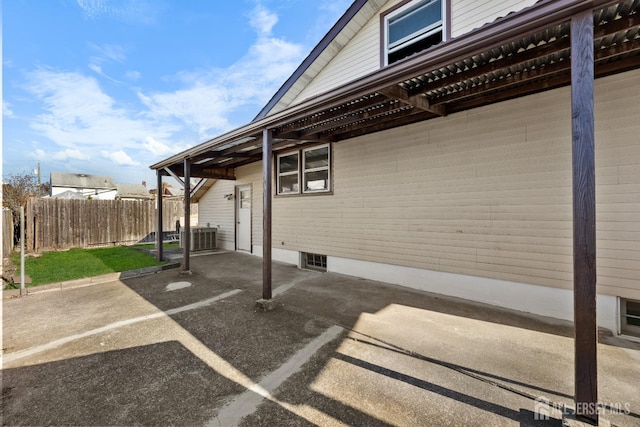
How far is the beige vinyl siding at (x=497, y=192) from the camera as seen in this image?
10.3ft

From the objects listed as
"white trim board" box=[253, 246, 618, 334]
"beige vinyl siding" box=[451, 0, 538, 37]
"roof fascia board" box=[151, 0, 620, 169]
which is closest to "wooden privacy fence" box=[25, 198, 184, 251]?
"white trim board" box=[253, 246, 618, 334]

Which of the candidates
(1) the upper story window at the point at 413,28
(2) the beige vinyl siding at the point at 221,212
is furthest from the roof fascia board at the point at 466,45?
(2) the beige vinyl siding at the point at 221,212

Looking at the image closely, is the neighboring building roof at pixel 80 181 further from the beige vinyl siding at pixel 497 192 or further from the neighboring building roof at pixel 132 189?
the beige vinyl siding at pixel 497 192

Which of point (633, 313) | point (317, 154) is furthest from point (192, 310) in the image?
point (633, 313)

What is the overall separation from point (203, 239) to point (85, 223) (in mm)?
4662

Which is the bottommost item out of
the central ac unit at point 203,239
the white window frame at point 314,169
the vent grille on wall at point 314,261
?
the vent grille on wall at point 314,261

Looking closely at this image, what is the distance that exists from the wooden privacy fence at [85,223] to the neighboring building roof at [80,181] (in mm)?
39187

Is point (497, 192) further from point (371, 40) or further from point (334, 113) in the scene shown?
point (371, 40)

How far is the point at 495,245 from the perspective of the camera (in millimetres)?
4020

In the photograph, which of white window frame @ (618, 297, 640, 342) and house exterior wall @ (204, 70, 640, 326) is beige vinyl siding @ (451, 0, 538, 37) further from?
white window frame @ (618, 297, 640, 342)

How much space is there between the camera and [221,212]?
977 cm

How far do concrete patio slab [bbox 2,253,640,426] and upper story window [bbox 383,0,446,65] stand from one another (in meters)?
4.91

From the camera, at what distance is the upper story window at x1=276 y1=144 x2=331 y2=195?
A: 6.40 meters

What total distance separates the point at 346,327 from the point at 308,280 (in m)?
2.33
